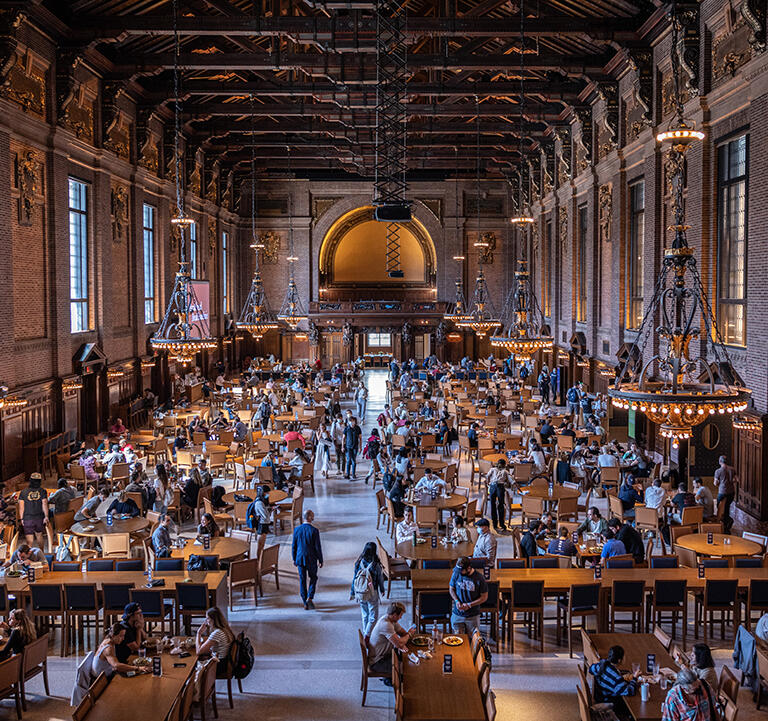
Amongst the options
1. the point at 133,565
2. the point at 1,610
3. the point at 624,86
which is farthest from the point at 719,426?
the point at 1,610

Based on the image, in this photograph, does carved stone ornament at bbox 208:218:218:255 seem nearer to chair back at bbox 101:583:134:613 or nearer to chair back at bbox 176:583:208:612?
chair back at bbox 101:583:134:613

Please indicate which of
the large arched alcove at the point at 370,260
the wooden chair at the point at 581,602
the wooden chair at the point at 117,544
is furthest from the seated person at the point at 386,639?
the large arched alcove at the point at 370,260

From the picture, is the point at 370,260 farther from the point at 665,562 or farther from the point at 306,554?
the point at 665,562

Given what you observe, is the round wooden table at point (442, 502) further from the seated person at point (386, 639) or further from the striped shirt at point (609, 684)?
the striped shirt at point (609, 684)

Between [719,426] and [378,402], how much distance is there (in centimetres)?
1669

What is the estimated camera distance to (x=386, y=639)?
8.14 m

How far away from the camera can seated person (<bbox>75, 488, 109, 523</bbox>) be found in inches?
514

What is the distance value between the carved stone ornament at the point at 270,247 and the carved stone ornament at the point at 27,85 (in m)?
23.8

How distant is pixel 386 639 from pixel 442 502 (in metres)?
5.49

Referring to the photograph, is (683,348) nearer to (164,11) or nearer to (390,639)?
(390,639)

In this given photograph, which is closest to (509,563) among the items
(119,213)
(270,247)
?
(119,213)

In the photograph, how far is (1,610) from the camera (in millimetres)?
9258

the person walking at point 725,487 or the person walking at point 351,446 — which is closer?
the person walking at point 725,487

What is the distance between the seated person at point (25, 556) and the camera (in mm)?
10320
